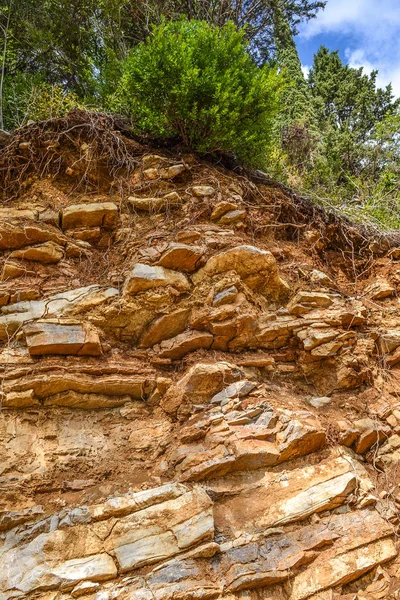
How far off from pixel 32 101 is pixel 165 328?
14.5 feet

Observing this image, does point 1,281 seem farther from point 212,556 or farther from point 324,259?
point 324,259

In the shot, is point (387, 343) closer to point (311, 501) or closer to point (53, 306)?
point (311, 501)

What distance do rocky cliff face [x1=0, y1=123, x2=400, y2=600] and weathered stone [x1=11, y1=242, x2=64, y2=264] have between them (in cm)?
3

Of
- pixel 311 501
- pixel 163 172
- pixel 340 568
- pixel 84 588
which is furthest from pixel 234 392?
pixel 163 172

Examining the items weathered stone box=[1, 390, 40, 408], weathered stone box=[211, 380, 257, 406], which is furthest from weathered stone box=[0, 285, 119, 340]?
weathered stone box=[211, 380, 257, 406]

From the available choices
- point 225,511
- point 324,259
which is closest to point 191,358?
point 225,511

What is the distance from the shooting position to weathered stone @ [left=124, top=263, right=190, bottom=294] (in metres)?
3.93

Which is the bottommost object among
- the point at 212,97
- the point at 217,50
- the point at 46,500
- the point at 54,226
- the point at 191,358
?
the point at 46,500

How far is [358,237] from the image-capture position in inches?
223

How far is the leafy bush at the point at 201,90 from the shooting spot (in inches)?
188

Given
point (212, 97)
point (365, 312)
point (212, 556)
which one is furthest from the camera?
point (212, 97)

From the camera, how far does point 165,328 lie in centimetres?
389

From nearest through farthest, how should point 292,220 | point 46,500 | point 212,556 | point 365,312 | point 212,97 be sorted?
point 212,556
point 46,500
point 365,312
point 212,97
point 292,220

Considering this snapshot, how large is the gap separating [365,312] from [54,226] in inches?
147
